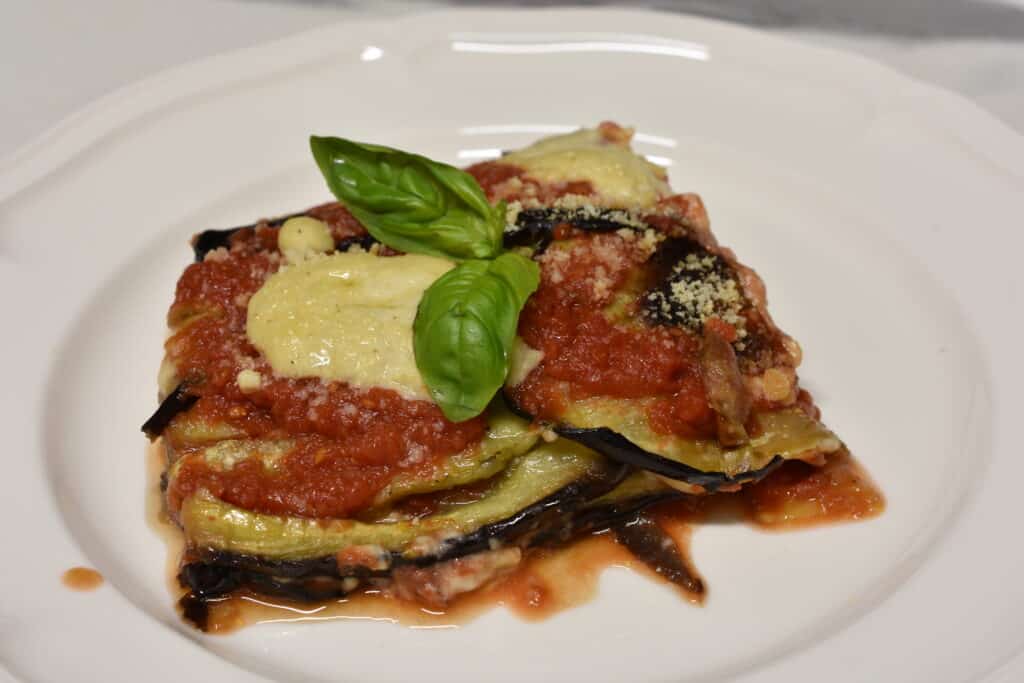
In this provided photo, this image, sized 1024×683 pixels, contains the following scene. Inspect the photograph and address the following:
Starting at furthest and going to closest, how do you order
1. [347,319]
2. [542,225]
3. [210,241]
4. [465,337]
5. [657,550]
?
1. [210,241]
2. [542,225]
3. [657,550]
4. [347,319]
5. [465,337]

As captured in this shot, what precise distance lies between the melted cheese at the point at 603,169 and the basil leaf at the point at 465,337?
896 millimetres

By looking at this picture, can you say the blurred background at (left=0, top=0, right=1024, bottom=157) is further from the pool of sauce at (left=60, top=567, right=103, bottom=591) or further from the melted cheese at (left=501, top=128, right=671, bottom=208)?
the pool of sauce at (left=60, top=567, right=103, bottom=591)

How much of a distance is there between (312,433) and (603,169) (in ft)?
5.16

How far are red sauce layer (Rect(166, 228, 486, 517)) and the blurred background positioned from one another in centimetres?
304

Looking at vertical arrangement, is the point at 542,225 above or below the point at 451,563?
above

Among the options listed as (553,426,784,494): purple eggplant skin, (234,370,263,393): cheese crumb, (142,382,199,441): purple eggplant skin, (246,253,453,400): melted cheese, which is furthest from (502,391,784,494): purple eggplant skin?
(142,382,199,441): purple eggplant skin

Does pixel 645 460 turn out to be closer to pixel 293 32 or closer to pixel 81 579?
pixel 81 579

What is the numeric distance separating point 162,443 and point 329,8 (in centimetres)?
394

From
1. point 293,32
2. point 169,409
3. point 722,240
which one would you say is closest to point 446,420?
point 169,409

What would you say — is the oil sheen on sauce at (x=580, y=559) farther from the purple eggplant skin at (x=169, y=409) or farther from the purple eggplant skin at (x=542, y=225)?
the purple eggplant skin at (x=542, y=225)

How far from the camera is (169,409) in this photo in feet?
10.4

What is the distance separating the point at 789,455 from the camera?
10.3ft

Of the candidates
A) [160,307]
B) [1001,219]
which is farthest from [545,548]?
[1001,219]

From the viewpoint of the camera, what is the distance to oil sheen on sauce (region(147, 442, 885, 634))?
10.1 ft
